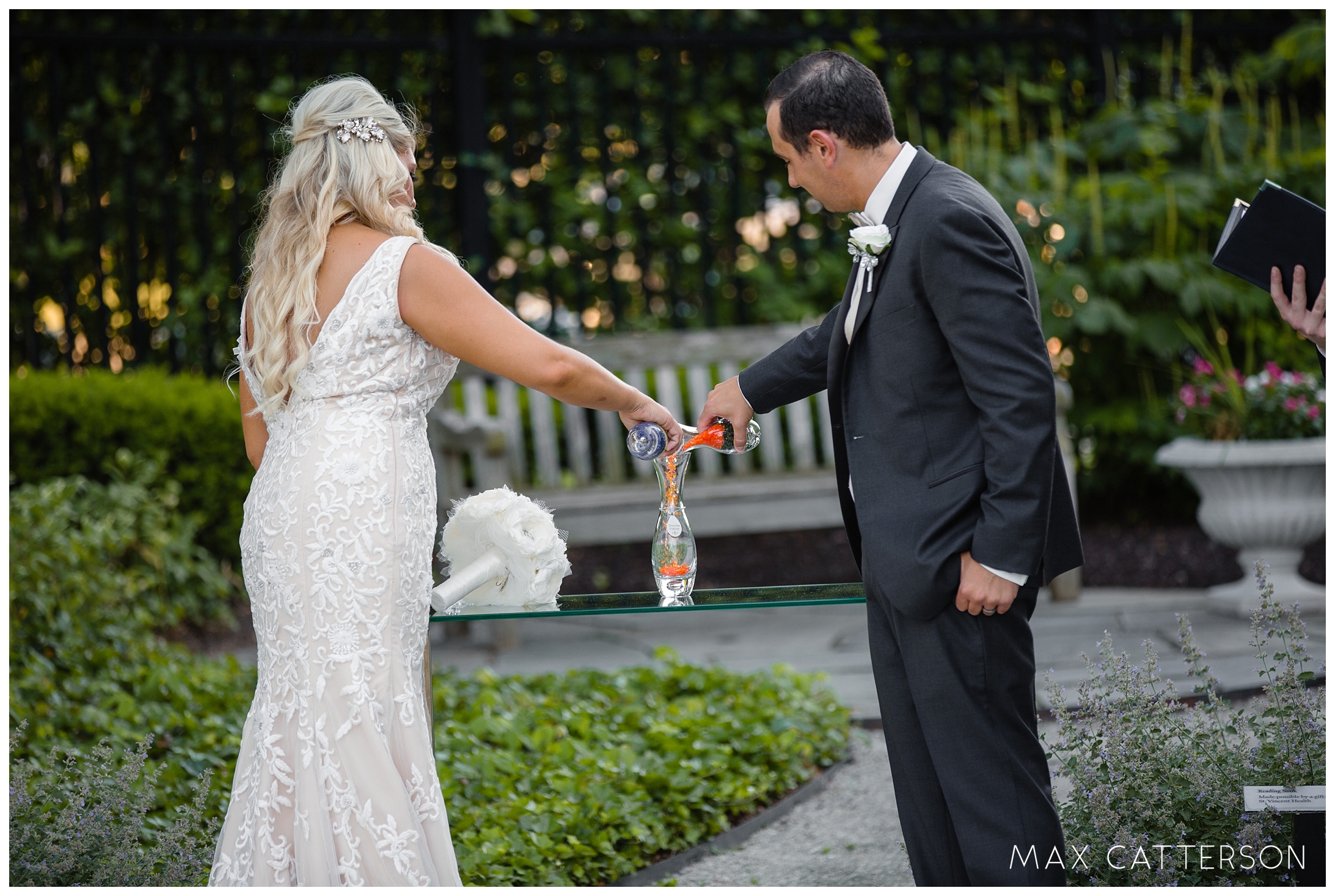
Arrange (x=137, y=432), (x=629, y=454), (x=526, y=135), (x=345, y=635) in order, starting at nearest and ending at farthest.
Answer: (x=345, y=635), (x=137, y=432), (x=629, y=454), (x=526, y=135)

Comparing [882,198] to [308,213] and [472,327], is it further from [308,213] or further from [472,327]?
[308,213]

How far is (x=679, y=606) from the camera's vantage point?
7.86 feet

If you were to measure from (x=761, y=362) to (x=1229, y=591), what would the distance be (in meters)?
3.14

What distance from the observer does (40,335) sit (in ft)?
20.9

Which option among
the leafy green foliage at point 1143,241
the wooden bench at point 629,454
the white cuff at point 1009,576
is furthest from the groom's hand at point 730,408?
the leafy green foliage at point 1143,241

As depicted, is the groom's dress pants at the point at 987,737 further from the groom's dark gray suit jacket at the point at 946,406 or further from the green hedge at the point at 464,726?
the green hedge at the point at 464,726

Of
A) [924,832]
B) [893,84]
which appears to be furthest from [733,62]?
[924,832]

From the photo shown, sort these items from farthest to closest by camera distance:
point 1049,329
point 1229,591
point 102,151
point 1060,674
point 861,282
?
point 102,151
point 1049,329
point 1229,591
point 1060,674
point 861,282

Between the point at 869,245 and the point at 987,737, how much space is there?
2.90ft

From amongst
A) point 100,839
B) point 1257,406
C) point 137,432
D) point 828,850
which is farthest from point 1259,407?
point 137,432

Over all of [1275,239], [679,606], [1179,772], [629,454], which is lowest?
[1179,772]

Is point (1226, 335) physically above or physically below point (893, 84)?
below

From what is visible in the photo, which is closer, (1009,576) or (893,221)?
(1009,576)

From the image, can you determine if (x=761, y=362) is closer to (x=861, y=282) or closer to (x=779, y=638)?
(x=861, y=282)
